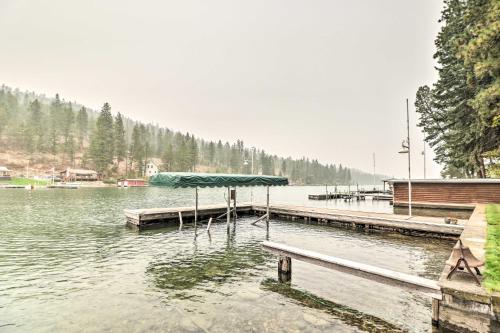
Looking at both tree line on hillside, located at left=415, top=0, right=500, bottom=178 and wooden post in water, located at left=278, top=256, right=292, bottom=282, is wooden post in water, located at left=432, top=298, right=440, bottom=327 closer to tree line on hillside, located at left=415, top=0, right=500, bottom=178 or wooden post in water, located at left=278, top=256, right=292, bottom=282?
wooden post in water, located at left=278, top=256, right=292, bottom=282

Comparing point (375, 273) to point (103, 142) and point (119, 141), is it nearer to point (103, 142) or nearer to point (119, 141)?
point (103, 142)

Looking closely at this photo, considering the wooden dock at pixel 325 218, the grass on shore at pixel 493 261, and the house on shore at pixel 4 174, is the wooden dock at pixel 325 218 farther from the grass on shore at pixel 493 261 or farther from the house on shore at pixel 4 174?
the house on shore at pixel 4 174

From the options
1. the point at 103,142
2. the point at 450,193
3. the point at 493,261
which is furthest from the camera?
the point at 103,142

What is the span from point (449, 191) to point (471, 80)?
1318 cm

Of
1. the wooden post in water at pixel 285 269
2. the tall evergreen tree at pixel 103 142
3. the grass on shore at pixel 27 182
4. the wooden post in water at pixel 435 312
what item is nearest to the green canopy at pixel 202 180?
the wooden post in water at pixel 285 269

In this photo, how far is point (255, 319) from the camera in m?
7.11

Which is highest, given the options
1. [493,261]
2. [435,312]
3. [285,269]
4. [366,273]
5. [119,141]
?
[119,141]

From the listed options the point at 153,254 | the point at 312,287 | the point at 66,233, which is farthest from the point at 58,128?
the point at 312,287

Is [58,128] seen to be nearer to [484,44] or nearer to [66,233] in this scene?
[66,233]

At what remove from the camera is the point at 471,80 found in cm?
2594

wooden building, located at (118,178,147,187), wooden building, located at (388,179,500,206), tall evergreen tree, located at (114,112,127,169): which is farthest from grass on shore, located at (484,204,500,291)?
tall evergreen tree, located at (114,112,127,169)

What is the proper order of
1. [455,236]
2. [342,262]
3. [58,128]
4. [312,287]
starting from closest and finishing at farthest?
1. [342,262]
2. [312,287]
3. [455,236]
4. [58,128]

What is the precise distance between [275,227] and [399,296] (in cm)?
1399

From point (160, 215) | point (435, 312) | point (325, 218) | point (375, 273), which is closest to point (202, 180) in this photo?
point (160, 215)
